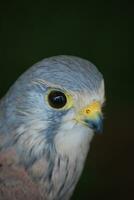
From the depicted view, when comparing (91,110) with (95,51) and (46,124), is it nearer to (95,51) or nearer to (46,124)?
(46,124)

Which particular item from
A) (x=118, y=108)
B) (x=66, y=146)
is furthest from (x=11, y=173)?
(x=118, y=108)

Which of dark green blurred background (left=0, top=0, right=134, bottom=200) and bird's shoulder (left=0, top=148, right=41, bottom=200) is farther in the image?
dark green blurred background (left=0, top=0, right=134, bottom=200)

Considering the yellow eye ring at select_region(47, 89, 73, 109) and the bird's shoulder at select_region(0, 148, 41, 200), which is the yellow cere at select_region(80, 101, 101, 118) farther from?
the bird's shoulder at select_region(0, 148, 41, 200)

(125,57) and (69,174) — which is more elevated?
(125,57)

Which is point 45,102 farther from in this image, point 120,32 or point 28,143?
point 120,32

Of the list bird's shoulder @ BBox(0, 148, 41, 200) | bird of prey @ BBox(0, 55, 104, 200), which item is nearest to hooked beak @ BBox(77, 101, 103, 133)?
bird of prey @ BBox(0, 55, 104, 200)

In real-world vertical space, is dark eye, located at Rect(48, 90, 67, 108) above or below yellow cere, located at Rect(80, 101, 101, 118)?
above
